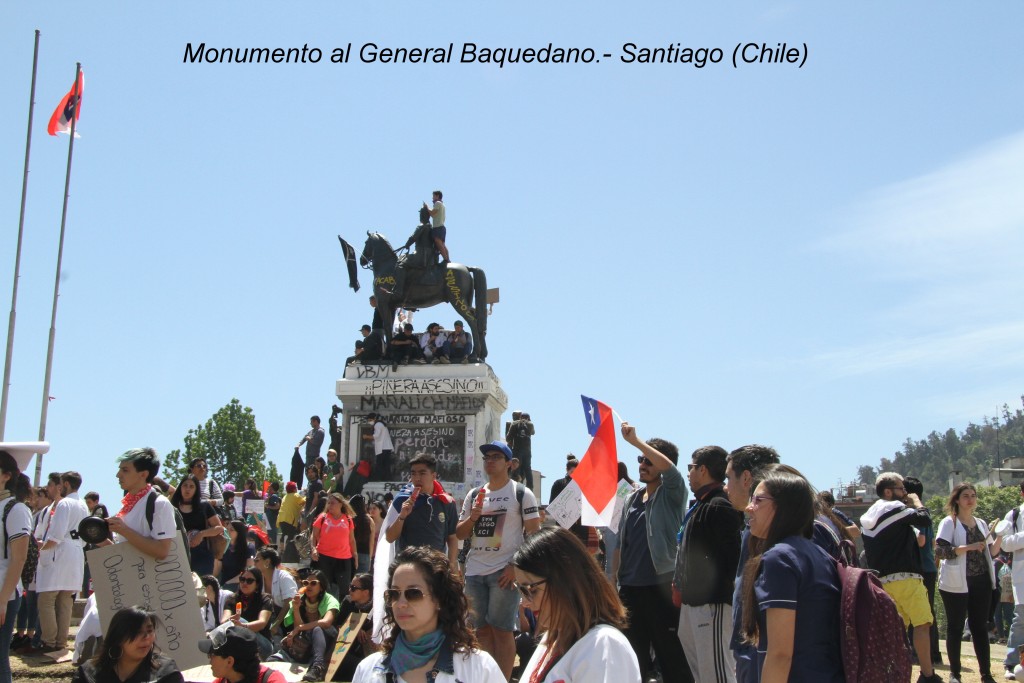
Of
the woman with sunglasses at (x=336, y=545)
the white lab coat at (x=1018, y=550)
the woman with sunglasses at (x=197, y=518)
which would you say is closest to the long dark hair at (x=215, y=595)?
the woman with sunglasses at (x=197, y=518)

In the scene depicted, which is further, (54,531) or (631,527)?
(54,531)

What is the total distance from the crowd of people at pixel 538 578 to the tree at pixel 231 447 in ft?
155

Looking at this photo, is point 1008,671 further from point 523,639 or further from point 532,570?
point 532,570

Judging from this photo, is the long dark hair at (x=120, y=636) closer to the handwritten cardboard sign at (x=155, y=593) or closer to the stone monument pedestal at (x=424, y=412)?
the handwritten cardboard sign at (x=155, y=593)

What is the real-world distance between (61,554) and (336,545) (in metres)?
2.97

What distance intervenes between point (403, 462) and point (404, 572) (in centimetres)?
1898

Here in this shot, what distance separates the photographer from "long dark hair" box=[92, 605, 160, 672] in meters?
6.45

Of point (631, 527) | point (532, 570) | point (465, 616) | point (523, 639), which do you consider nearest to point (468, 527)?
point (631, 527)

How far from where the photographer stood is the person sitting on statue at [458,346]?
23.8 metres

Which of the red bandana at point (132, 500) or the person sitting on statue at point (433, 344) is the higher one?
the person sitting on statue at point (433, 344)

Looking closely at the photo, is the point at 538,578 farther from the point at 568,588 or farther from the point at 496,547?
the point at 496,547

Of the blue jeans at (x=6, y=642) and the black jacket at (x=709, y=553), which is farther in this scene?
the blue jeans at (x=6, y=642)

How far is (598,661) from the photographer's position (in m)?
3.55

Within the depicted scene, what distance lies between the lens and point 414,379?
23.3m
